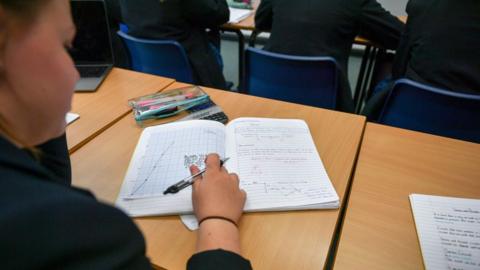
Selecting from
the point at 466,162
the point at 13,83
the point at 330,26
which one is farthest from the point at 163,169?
the point at 330,26

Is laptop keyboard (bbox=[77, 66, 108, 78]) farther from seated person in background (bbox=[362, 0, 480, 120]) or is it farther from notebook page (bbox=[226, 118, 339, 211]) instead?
seated person in background (bbox=[362, 0, 480, 120])

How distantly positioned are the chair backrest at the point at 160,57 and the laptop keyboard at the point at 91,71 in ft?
1.12

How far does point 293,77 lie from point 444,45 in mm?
604

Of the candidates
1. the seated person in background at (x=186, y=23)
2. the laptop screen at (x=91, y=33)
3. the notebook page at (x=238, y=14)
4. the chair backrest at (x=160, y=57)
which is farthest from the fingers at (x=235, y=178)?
the notebook page at (x=238, y=14)

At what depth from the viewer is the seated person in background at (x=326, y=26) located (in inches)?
60.2

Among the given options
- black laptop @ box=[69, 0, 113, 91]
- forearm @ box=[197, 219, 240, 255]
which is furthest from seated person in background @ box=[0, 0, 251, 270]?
black laptop @ box=[69, 0, 113, 91]

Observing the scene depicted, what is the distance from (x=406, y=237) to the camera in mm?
622

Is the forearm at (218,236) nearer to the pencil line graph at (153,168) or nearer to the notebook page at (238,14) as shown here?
the pencil line graph at (153,168)

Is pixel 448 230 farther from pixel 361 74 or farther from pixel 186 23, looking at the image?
pixel 361 74

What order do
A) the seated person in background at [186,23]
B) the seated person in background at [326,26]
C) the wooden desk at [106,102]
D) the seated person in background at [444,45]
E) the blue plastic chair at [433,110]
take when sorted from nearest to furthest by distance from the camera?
the wooden desk at [106,102] < the blue plastic chair at [433,110] < the seated person in background at [444,45] < the seated person in background at [326,26] < the seated person in background at [186,23]

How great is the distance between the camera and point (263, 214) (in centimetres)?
66

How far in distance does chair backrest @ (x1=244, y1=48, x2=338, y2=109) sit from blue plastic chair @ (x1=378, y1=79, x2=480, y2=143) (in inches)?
10.9

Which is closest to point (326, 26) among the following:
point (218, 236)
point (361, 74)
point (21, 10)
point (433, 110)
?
point (433, 110)

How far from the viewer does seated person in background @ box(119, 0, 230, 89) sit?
1745 millimetres
